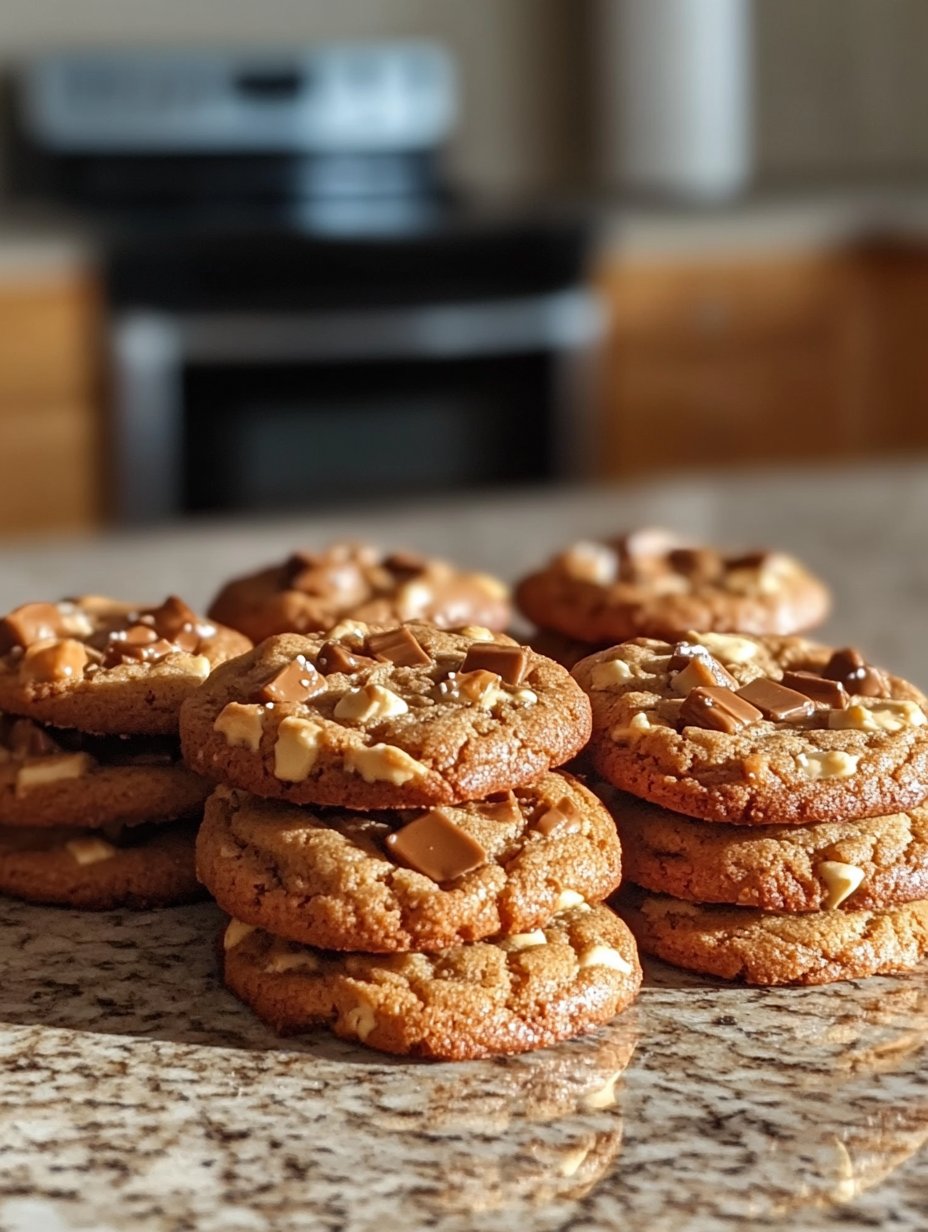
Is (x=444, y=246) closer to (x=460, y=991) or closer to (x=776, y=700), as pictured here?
Result: (x=776, y=700)

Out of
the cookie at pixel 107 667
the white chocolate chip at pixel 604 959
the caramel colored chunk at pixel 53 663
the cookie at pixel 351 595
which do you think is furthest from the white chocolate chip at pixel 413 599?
the white chocolate chip at pixel 604 959

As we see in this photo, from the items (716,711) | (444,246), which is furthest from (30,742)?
(444,246)

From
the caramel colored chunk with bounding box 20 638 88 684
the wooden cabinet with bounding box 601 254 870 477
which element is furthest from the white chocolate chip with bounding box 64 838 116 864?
the wooden cabinet with bounding box 601 254 870 477

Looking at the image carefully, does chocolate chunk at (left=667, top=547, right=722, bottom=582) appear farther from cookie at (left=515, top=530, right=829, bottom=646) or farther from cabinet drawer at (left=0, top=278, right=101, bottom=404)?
cabinet drawer at (left=0, top=278, right=101, bottom=404)

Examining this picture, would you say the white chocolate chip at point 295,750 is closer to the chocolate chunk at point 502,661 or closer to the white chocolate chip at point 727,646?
the chocolate chunk at point 502,661

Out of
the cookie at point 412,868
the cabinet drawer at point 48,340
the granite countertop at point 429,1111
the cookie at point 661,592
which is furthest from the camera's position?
the cabinet drawer at point 48,340

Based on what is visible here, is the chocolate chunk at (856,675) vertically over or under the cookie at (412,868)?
over

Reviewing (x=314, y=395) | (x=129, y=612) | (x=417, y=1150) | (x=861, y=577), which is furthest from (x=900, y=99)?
(x=417, y=1150)
